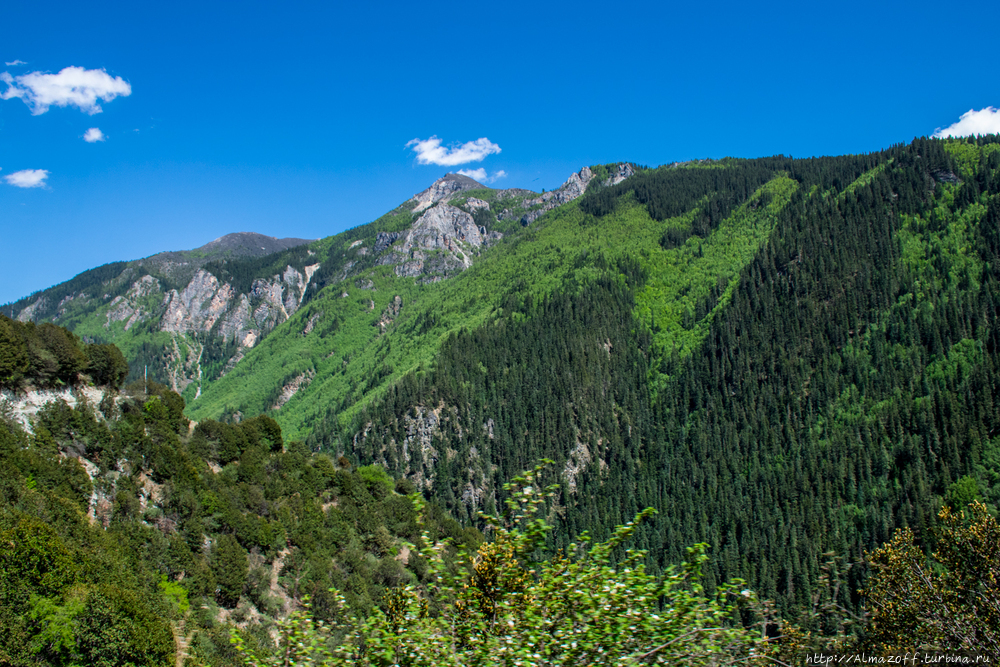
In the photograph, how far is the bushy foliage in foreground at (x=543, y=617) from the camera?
10141mm

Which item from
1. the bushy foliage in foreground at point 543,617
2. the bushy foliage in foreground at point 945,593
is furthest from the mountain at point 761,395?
the bushy foliage in foreground at point 543,617

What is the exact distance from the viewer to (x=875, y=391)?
13975cm

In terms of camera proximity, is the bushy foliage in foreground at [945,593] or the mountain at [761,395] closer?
the bushy foliage in foreground at [945,593]

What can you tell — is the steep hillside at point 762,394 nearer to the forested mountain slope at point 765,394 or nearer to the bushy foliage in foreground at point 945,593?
the forested mountain slope at point 765,394

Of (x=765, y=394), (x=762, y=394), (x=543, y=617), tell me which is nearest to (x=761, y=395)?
(x=762, y=394)

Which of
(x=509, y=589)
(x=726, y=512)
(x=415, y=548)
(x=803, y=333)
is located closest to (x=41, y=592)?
(x=415, y=548)

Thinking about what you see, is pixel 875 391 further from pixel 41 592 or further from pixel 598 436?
pixel 41 592

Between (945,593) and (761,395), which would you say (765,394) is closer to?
(761,395)

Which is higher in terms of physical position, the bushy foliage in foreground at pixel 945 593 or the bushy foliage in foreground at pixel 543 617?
the bushy foliage in foreground at pixel 543 617

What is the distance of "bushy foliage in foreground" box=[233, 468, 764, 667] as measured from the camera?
1014 cm

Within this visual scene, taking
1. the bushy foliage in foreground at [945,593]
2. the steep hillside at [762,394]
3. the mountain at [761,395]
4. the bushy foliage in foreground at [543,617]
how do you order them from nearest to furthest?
the bushy foliage in foreground at [543,617] < the bushy foliage in foreground at [945,593] < the mountain at [761,395] < the steep hillside at [762,394]

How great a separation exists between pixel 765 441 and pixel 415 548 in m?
150

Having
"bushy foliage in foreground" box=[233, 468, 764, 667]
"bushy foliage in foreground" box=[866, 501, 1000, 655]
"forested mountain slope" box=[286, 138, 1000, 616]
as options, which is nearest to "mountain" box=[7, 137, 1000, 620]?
"forested mountain slope" box=[286, 138, 1000, 616]

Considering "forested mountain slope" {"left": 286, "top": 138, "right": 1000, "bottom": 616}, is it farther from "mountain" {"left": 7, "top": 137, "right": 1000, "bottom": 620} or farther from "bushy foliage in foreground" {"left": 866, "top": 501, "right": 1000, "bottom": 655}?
"bushy foliage in foreground" {"left": 866, "top": 501, "right": 1000, "bottom": 655}
